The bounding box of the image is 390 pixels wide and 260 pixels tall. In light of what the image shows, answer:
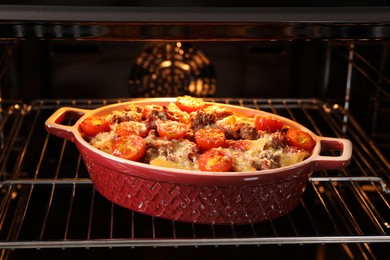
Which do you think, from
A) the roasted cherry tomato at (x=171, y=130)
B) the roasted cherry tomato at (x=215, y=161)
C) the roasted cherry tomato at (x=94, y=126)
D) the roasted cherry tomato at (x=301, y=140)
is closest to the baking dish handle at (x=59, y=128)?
the roasted cherry tomato at (x=94, y=126)

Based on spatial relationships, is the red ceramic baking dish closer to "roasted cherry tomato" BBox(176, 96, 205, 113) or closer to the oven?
the oven

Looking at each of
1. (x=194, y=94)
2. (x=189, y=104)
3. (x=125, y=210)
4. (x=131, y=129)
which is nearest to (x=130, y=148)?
(x=131, y=129)

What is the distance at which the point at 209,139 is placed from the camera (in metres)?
1.00

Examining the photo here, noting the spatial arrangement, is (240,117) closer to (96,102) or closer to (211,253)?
(211,253)

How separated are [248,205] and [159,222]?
0.35 meters

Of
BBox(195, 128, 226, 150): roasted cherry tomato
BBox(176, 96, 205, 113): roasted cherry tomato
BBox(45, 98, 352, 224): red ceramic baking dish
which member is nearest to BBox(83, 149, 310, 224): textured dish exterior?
BBox(45, 98, 352, 224): red ceramic baking dish

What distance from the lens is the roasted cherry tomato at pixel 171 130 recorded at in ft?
3.33

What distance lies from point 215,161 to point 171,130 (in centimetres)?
13

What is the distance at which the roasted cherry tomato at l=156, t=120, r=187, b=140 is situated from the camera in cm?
102

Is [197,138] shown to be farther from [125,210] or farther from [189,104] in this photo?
[125,210]

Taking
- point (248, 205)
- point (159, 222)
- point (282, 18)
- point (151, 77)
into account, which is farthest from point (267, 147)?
point (151, 77)

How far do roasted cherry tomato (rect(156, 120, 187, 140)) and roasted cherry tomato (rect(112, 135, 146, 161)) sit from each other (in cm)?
6

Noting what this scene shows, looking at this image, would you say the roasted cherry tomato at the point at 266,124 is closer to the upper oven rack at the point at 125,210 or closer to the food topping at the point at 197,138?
the food topping at the point at 197,138

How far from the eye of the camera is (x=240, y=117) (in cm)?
116
